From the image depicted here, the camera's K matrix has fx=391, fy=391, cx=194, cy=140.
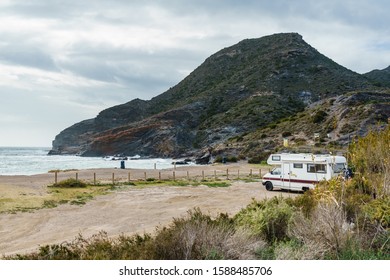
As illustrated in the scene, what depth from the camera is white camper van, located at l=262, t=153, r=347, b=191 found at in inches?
886

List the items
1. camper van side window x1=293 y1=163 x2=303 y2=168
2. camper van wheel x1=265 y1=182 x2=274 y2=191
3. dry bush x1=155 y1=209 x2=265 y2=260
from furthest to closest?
camper van wheel x1=265 y1=182 x2=274 y2=191 → camper van side window x1=293 y1=163 x2=303 y2=168 → dry bush x1=155 y1=209 x2=265 y2=260

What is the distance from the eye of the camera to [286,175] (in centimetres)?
2489

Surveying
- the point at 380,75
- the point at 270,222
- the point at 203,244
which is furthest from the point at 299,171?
the point at 380,75

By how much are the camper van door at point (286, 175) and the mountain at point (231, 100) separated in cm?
4005

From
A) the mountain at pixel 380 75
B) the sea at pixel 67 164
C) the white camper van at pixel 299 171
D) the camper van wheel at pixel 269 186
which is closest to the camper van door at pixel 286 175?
the white camper van at pixel 299 171

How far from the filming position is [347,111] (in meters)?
62.6

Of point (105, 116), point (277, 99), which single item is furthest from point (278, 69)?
point (105, 116)

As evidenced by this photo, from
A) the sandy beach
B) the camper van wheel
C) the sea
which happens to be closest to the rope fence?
the sandy beach

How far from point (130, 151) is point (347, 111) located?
53573mm

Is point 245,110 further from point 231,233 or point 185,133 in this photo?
point 231,233

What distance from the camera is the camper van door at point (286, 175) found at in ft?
A: 80.9

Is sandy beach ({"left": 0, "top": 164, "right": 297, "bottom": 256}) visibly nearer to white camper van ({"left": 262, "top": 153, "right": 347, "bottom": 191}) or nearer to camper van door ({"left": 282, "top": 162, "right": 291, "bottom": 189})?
white camper van ({"left": 262, "top": 153, "right": 347, "bottom": 191})

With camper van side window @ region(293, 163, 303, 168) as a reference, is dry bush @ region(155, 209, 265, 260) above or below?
below

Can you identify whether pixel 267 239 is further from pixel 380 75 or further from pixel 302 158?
pixel 380 75
